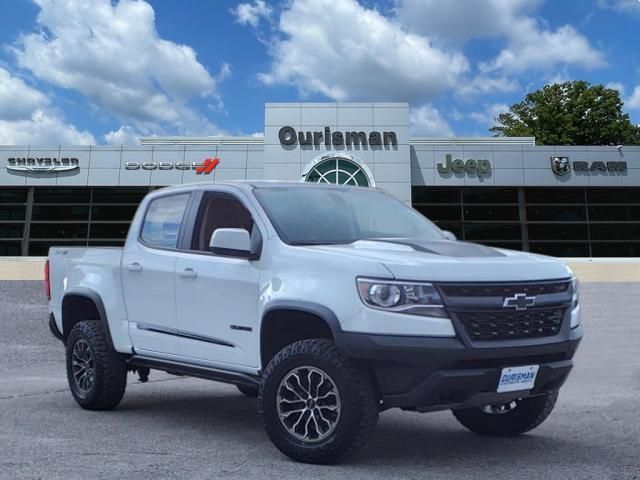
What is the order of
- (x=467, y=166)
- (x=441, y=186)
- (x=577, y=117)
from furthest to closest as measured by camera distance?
(x=577, y=117) < (x=441, y=186) < (x=467, y=166)

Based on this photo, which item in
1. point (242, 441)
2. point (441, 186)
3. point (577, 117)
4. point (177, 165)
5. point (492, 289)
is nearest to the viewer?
point (492, 289)

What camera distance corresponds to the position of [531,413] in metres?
5.62

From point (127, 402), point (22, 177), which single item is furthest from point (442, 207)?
point (127, 402)

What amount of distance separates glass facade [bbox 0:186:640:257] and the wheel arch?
3528 centimetres

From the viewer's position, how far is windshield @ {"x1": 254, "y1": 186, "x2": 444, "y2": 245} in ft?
17.2

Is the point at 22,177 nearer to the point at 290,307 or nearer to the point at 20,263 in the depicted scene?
the point at 20,263

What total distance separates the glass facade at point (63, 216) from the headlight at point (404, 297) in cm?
3783

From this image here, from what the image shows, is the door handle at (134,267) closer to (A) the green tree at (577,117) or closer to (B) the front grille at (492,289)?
(B) the front grille at (492,289)

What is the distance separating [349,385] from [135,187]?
38.2 metres

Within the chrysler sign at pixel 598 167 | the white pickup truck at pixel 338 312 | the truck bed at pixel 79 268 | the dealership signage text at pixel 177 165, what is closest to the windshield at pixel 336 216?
the white pickup truck at pixel 338 312

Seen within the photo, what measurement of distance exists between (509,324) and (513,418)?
1.59m

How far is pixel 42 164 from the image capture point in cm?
4119

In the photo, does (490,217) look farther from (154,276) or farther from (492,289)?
(492,289)

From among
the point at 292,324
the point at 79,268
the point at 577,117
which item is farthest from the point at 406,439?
the point at 577,117
